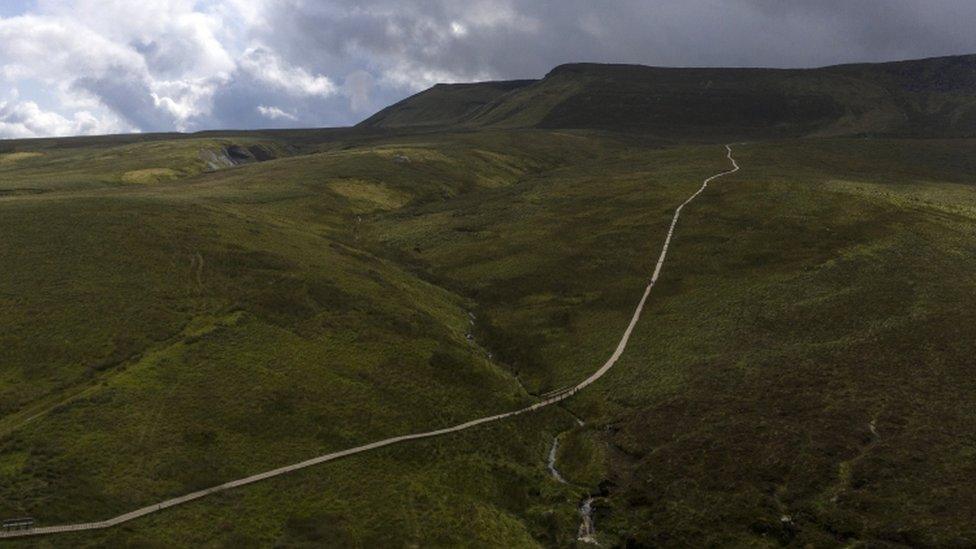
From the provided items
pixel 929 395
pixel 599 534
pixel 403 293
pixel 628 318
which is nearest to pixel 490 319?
pixel 403 293

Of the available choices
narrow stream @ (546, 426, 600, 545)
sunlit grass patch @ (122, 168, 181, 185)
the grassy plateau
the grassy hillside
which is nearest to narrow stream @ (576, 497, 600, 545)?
narrow stream @ (546, 426, 600, 545)

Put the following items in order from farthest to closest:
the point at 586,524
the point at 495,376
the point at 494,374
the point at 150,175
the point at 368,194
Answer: the point at 150,175 → the point at 368,194 → the point at 494,374 → the point at 495,376 → the point at 586,524

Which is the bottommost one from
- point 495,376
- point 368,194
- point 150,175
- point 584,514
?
point 584,514

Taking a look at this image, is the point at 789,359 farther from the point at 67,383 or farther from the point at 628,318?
the point at 67,383

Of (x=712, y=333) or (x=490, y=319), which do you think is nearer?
(x=712, y=333)

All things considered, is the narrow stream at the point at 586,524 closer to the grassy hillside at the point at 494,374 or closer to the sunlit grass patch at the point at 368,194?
the grassy hillside at the point at 494,374

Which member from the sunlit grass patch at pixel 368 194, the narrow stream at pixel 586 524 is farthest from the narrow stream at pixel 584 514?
the sunlit grass patch at pixel 368 194

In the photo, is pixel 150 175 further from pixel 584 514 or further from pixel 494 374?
pixel 584 514

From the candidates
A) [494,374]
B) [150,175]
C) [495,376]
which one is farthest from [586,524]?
[150,175]
